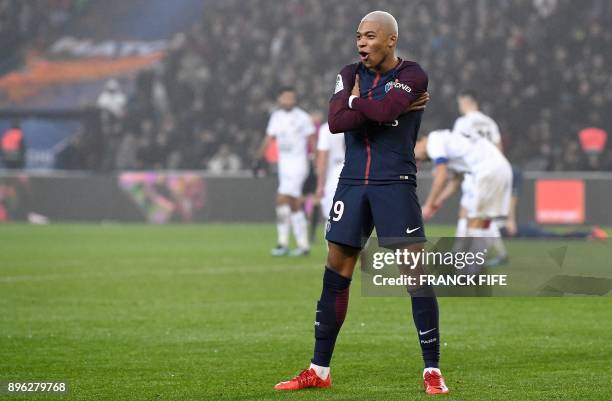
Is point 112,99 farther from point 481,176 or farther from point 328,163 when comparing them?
point 481,176

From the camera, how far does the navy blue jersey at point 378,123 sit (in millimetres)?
5988

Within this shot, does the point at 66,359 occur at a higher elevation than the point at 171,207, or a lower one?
higher

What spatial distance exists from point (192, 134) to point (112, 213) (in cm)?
466

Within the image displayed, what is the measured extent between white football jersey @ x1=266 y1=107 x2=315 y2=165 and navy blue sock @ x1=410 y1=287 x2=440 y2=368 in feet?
35.4

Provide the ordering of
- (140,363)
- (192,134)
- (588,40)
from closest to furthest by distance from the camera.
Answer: (140,363) < (588,40) < (192,134)

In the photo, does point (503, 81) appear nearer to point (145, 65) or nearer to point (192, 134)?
point (192, 134)

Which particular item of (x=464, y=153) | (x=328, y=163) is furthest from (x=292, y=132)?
(x=464, y=153)

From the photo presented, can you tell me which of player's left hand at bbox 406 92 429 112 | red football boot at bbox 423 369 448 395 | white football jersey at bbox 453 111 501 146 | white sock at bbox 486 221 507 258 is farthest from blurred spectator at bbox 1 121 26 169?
red football boot at bbox 423 369 448 395

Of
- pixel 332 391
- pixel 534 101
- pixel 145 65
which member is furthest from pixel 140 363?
pixel 145 65

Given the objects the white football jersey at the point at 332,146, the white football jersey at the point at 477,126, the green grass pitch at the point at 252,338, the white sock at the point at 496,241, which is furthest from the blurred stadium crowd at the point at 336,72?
→ the green grass pitch at the point at 252,338

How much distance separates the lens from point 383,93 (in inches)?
240

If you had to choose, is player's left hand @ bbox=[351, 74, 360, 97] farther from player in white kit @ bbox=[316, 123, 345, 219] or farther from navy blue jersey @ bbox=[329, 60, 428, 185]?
player in white kit @ bbox=[316, 123, 345, 219]

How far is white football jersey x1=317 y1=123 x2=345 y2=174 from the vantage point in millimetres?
14754

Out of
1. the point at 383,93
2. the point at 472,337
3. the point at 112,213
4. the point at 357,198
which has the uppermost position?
the point at 383,93
